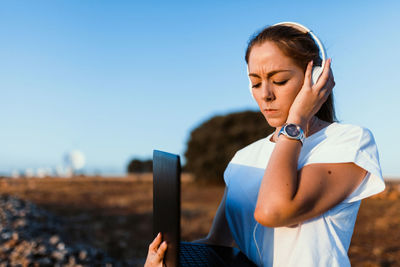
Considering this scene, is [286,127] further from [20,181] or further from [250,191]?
[20,181]

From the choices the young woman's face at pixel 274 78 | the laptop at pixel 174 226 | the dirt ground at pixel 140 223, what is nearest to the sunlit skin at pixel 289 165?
the young woman's face at pixel 274 78

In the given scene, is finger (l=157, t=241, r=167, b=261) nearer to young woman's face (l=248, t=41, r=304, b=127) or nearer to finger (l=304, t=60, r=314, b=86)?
young woman's face (l=248, t=41, r=304, b=127)

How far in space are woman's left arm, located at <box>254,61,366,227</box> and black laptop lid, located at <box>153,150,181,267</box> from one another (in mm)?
357

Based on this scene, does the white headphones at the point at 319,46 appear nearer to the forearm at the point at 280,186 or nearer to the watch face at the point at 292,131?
the watch face at the point at 292,131

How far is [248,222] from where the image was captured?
1794 mm

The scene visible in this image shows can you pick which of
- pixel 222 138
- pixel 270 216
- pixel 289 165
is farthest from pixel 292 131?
pixel 222 138

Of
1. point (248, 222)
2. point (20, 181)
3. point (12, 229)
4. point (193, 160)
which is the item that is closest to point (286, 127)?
point (248, 222)

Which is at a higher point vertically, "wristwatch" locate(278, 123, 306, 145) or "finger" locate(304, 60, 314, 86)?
"finger" locate(304, 60, 314, 86)

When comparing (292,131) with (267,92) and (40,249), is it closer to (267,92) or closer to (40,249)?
(267,92)

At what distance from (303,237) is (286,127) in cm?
49

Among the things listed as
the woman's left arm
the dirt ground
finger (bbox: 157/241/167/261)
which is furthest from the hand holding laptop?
the dirt ground

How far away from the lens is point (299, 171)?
58.1 inches

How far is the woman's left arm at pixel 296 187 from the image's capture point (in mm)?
1376

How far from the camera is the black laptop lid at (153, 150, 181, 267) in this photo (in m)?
1.30
